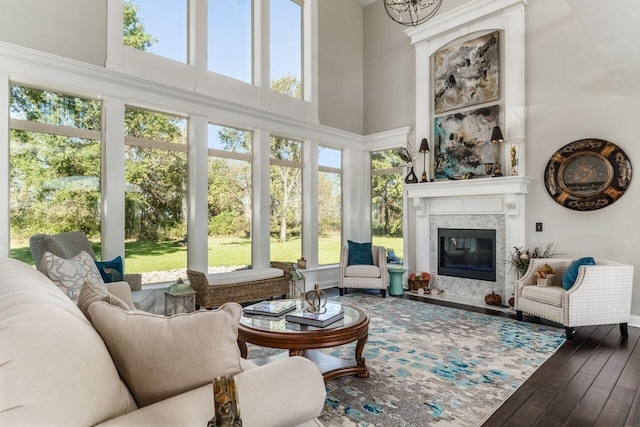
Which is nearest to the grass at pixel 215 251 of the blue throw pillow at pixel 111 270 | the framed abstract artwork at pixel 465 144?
the blue throw pillow at pixel 111 270

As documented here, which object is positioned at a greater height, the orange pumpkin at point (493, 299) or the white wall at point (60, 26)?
the white wall at point (60, 26)

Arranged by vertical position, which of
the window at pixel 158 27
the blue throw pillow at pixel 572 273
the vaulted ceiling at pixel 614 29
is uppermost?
the window at pixel 158 27

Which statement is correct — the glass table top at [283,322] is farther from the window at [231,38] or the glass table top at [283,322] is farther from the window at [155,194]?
the window at [231,38]

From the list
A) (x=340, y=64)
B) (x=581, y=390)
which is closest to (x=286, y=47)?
(x=340, y=64)

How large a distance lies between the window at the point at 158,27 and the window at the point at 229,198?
1.13 metres

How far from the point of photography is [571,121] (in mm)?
4676

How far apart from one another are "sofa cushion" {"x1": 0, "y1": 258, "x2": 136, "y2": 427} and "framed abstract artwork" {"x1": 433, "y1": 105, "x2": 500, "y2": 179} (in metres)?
5.46

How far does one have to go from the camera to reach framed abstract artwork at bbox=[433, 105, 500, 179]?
5383 millimetres

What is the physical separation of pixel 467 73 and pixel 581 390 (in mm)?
4712

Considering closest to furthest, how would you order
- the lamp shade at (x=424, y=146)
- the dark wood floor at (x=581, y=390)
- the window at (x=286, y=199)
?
1. the dark wood floor at (x=581, y=390)
2. the lamp shade at (x=424, y=146)
3. the window at (x=286, y=199)

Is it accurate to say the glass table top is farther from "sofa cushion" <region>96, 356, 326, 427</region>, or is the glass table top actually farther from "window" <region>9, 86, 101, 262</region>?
"window" <region>9, 86, 101, 262</region>

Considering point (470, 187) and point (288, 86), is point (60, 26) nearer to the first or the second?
point (288, 86)

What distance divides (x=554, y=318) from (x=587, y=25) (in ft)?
9.16

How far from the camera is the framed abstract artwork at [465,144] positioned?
538 centimetres
